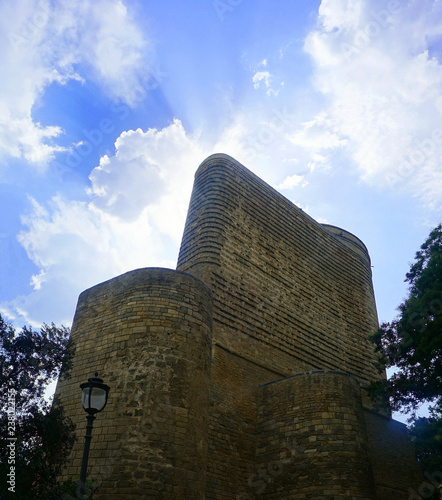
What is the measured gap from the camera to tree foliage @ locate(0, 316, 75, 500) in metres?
7.12

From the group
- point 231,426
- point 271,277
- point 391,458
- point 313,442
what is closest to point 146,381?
point 231,426

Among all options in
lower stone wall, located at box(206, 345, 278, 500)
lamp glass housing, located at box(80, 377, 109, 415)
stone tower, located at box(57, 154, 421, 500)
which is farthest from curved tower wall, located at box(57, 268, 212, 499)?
lamp glass housing, located at box(80, 377, 109, 415)

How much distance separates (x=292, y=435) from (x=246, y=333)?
3.27 meters

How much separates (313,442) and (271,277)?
6154 millimetres

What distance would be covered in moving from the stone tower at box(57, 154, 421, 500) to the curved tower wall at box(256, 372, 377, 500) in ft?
0.09

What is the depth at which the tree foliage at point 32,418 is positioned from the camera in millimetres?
7125

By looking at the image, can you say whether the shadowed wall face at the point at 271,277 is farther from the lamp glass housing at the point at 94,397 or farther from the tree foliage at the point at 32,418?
the lamp glass housing at the point at 94,397

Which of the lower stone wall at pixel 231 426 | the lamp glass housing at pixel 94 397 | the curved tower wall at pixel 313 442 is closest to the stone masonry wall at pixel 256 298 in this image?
the lower stone wall at pixel 231 426

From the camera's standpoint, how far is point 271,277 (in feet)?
53.6

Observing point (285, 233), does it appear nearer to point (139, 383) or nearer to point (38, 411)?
point (139, 383)

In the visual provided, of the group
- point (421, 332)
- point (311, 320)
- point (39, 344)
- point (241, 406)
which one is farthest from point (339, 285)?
point (39, 344)

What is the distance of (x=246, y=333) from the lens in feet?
46.5

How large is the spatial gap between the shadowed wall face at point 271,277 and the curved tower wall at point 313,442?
6.97 feet

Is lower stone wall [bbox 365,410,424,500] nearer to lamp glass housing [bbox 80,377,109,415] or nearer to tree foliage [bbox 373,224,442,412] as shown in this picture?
tree foliage [bbox 373,224,442,412]
